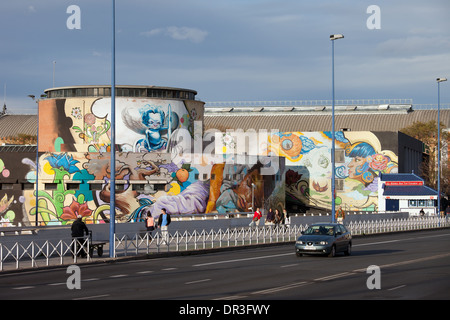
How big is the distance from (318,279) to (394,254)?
11.7 m

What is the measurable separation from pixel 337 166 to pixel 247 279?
74495 millimetres

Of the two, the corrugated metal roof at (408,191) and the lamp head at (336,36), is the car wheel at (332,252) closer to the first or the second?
the lamp head at (336,36)

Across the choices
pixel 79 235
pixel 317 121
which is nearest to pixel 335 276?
pixel 79 235

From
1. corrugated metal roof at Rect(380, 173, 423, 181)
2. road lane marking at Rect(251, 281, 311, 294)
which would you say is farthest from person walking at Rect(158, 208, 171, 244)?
corrugated metal roof at Rect(380, 173, 423, 181)

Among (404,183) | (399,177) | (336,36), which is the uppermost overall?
(336,36)

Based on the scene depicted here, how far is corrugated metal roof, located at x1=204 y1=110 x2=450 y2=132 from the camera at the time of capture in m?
123

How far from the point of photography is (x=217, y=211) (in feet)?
229

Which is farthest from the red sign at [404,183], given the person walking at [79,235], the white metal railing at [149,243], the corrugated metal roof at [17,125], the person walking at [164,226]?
the corrugated metal roof at [17,125]

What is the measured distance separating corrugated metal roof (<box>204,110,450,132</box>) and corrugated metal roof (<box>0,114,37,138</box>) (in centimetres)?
2912

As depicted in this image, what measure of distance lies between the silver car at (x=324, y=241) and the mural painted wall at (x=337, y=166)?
6204cm

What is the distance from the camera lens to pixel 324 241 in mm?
30781

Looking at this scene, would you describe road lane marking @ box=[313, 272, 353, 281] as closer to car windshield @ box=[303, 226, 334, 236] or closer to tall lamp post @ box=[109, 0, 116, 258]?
car windshield @ box=[303, 226, 334, 236]

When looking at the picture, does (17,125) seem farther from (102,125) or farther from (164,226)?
(164,226)
